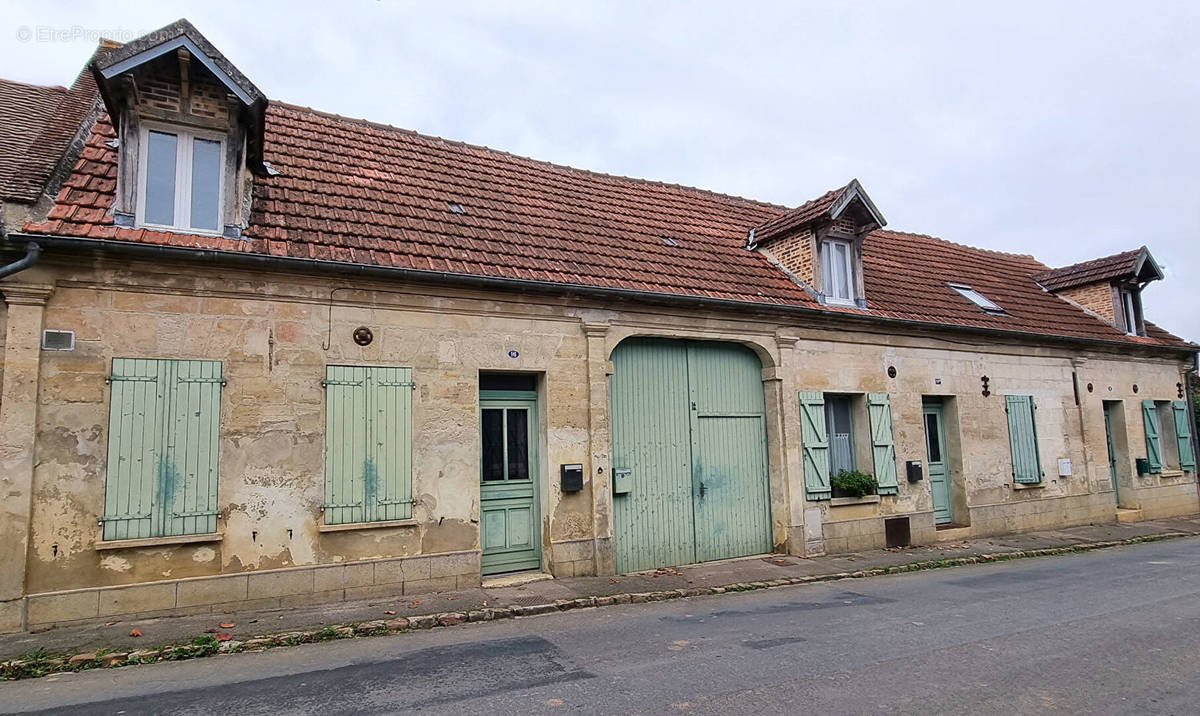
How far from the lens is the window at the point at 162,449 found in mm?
6812

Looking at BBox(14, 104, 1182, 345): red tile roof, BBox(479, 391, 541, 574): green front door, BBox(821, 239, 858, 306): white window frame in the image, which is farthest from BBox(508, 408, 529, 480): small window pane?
BBox(821, 239, 858, 306): white window frame

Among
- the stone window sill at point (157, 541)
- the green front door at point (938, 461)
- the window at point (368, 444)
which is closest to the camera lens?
the stone window sill at point (157, 541)

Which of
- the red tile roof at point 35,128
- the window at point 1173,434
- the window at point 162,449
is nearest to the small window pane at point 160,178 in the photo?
the red tile roof at point 35,128

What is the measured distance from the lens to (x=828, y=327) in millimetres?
11438

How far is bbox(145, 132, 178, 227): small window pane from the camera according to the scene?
7574 millimetres

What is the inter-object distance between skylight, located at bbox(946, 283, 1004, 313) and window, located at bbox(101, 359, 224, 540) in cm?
1390

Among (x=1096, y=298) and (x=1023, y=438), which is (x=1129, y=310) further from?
(x=1023, y=438)

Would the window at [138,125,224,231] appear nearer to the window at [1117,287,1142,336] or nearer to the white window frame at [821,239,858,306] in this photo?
the white window frame at [821,239,858,306]

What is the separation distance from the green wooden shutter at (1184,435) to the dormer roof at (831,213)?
1001 cm

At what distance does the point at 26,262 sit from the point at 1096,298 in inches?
772

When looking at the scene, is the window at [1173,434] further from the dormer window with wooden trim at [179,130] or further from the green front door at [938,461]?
the dormer window with wooden trim at [179,130]

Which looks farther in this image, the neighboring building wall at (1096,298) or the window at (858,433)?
the neighboring building wall at (1096,298)

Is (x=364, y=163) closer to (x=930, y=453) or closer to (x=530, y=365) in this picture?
(x=530, y=365)

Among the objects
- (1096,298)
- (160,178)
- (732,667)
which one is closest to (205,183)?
(160,178)
